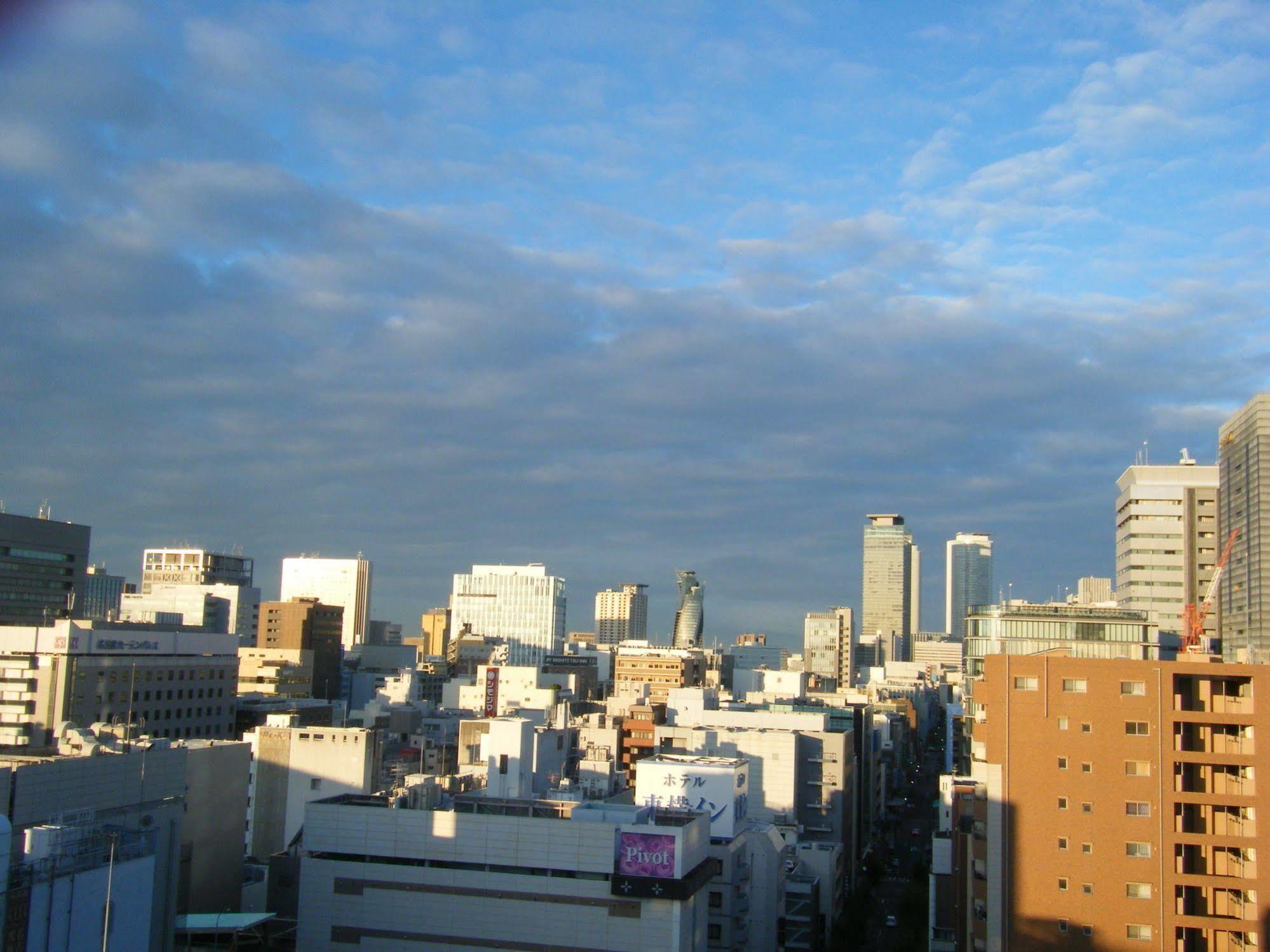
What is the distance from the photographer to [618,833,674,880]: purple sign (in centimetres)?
3944

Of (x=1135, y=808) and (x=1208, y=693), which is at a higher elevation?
(x=1208, y=693)

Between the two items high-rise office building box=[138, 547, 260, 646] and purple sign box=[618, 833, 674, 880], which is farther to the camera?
high-rise office building box=[138, 547, 260, 646]

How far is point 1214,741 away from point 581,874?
22170 millimetres

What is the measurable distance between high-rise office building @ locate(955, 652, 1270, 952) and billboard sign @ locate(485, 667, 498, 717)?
79211 mm

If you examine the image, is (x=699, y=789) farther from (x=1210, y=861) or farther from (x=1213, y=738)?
(x=1213, y=738)

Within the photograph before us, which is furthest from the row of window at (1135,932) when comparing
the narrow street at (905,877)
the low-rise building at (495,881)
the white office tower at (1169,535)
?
the white office tower at (1169,535)

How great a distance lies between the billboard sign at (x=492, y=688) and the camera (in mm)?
114375

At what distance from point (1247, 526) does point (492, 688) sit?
73061mm

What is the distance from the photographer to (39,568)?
129 metres

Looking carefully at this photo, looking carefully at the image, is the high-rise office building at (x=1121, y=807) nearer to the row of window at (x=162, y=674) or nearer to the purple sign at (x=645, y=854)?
the purple sign at (x=645, y=854)

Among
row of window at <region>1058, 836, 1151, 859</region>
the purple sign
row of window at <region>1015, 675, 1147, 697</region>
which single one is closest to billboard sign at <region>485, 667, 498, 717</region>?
the purple sign

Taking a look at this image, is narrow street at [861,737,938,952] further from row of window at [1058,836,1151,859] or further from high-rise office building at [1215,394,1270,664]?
high-rise office building at [1215,394,1270,664]

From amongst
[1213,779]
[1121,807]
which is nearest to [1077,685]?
[1121,807]

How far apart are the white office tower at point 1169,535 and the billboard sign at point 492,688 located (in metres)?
64.5
